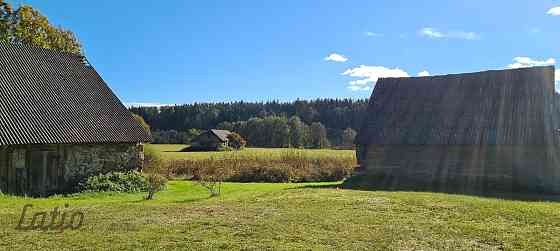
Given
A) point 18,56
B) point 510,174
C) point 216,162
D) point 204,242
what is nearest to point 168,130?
point 216,162

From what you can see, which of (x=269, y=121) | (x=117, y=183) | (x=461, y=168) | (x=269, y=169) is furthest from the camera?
(x=269, y=121)

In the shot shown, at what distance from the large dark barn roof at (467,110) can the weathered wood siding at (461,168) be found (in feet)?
1.58

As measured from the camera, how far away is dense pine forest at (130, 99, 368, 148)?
8056cm

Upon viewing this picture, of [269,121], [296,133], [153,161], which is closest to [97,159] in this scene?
[153,161]

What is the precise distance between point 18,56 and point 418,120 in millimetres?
19729

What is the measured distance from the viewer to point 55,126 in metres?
18.6

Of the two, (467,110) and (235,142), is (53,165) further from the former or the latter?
(235,142)

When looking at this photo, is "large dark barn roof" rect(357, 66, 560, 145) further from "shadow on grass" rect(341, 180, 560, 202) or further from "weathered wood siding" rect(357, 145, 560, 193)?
"shadow on grass" rect(341, 180, 560, 202)

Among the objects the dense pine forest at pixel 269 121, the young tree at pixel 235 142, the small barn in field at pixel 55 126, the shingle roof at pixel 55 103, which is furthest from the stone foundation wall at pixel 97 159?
the dense pine forest at pixel 269 121

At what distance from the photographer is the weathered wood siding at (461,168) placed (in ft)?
65.7

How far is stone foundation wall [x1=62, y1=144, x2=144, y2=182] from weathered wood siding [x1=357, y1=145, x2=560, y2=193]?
439 inches

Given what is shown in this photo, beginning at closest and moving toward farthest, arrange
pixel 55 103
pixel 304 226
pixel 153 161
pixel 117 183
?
pixel 304 226 → pixel 117 183 → pixel 55 103 → pixel 153 161

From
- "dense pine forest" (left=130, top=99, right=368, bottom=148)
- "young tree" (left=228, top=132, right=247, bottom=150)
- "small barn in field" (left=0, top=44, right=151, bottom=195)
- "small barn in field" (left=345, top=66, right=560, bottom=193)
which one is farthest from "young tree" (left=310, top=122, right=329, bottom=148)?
"small barn in field" (left=0, top=44, right=151, bottom=195)

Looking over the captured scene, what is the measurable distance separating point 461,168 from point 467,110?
3.34m
